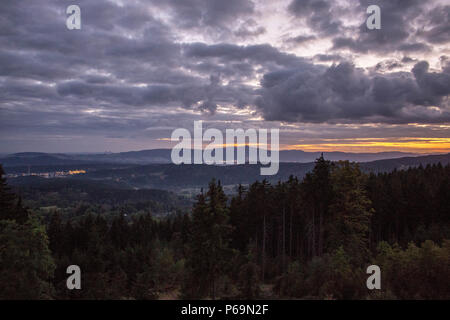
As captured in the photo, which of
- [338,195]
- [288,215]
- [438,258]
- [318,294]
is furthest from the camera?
[288,215]

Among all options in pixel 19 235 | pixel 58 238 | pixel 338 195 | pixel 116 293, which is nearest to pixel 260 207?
pixel 338 195

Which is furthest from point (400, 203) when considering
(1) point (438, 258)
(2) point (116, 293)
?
(2) point (116, 293)

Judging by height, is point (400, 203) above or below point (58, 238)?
above

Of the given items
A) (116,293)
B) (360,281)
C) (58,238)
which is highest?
(360,281)
